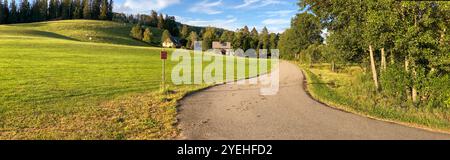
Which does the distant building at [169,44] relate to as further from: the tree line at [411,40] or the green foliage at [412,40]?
the green foliage at [412,40]

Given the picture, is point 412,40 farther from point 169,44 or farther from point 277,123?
point 169,44

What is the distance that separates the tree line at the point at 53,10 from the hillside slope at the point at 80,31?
23082 mm

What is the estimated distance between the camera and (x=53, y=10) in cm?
11438

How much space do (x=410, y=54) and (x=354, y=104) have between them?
292 cm

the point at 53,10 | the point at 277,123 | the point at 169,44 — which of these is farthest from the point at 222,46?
the point at 277,123

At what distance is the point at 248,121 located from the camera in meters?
7.77

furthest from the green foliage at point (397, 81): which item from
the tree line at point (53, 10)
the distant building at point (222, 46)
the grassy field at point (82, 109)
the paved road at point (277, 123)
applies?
the tree line at point (53, 10)

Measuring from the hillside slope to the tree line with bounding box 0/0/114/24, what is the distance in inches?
909

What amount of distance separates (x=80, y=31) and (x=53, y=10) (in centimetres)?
5141

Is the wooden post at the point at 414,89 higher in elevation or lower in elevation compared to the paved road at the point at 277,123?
higher

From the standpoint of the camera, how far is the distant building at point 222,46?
90500mm

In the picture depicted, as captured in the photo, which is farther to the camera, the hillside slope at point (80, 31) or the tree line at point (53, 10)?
the tree line at point (53, 10)

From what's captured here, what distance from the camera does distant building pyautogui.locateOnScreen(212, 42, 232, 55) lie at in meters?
90.5
